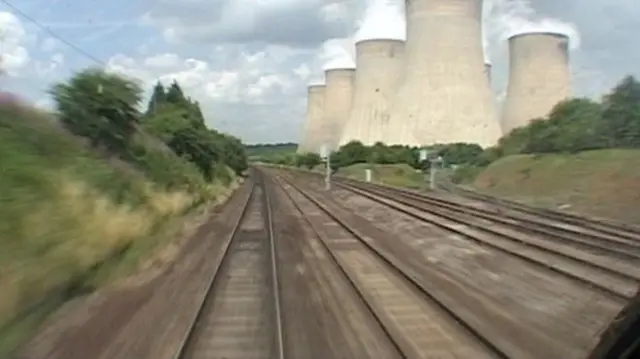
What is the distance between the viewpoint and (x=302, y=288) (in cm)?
1113

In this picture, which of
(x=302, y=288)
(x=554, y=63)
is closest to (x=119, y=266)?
(x=302, y=288)

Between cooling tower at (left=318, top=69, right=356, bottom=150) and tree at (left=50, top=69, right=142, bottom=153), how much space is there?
219 feet

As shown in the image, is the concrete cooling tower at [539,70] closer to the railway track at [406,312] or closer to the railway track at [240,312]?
the railway track at [406,312]

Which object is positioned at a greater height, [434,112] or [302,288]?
[434,112]

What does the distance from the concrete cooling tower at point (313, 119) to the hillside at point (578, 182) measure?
5693 cm

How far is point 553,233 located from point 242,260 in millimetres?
7261

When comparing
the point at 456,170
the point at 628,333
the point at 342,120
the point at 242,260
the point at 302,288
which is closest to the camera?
the point at 628,333

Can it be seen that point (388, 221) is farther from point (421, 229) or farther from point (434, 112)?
point (434, 112)

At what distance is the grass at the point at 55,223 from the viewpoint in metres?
9.09

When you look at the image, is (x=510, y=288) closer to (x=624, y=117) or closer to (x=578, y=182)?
(x=578, y=182)

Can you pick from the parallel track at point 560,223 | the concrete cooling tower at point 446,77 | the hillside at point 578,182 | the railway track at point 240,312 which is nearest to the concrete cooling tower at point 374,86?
the concrete cooling tower at point 446,77

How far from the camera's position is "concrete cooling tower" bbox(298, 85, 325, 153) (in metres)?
101

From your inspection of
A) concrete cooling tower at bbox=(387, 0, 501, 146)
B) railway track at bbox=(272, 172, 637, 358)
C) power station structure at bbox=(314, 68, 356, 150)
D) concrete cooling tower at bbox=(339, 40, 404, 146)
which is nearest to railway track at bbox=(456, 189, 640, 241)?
railway track at bbox=(272, 172, 637, 358)

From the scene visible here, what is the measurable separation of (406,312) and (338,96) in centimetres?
8448
